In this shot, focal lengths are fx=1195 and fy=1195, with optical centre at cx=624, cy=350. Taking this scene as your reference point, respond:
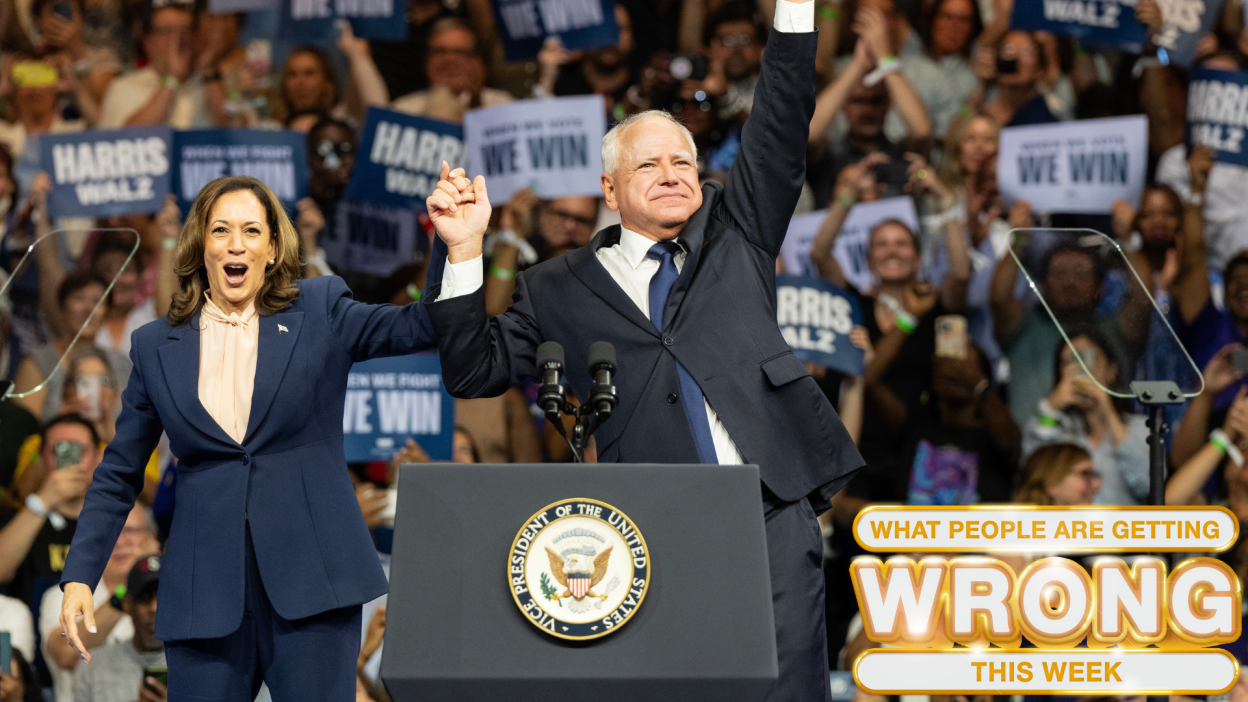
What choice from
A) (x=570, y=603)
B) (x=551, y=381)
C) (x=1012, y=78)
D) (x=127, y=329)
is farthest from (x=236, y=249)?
(x=1012, y=78)

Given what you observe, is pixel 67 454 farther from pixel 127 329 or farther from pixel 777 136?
pixel 777 136

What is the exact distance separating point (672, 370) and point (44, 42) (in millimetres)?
4203

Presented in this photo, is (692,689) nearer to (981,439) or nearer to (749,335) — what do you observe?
(749,335)

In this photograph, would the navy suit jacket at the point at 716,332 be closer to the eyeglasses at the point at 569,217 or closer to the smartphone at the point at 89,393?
the eyeglasses at the point at 569,217

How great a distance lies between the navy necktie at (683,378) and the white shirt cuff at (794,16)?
1.46 feet

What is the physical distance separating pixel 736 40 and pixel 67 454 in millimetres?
A: 2934

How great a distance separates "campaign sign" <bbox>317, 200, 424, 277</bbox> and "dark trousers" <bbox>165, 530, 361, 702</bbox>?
2.96 meters

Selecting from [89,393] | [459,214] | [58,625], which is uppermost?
[459,214]

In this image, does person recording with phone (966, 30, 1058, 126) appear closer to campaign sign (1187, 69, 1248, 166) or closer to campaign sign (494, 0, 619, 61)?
campaign sign (1187, 69, 1248, 166)

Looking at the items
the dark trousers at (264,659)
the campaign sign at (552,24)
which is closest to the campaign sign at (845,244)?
the campaign sign at (552,24)

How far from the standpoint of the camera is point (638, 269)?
2.20m

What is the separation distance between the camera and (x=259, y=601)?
1849 mm

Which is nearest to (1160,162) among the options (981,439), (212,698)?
(981,439)

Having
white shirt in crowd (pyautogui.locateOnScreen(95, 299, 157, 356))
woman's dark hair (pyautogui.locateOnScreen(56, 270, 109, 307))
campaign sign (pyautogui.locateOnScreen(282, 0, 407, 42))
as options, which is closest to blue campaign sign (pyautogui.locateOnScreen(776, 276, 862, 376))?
campaign sign (pyautogui.locateOnScreen(282, 0, 407, 42))
